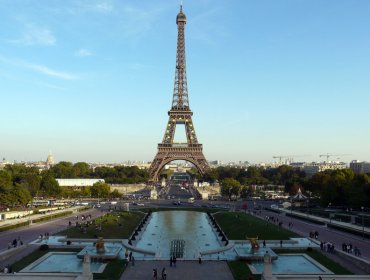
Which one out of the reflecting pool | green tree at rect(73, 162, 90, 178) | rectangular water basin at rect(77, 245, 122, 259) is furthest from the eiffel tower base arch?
rectangular water basin at rect(77, 245, 122, 259)

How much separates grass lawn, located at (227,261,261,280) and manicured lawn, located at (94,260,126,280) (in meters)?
5.95

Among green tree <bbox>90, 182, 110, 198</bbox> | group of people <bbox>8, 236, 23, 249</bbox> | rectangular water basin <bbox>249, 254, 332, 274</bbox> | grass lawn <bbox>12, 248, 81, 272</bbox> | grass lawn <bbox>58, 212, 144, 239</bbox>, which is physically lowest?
rectangular water basin <bbox>249, 254, 332, 274</bbox>

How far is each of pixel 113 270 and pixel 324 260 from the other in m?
12.6

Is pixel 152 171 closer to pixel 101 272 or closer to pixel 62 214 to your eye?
pixel 62 214

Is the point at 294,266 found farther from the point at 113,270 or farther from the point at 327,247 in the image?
the point at 113,270

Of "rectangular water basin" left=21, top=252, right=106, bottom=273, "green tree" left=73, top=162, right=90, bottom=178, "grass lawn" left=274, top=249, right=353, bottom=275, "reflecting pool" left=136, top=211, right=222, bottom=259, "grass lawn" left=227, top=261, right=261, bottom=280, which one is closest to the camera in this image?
"grass lawn" left=227, top=261, right=261, bottom=280

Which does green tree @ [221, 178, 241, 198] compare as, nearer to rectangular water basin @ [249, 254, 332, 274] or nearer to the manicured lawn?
rectangular water basin @ [249, 254, 332, 274]

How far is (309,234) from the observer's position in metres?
36.7

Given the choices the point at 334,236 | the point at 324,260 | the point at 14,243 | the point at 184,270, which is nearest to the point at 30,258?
the point at 14,243

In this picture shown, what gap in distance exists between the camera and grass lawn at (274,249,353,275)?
77.7 feet

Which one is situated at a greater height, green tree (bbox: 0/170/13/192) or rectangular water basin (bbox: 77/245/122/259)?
green tree (bbox: 0/170/13/192)

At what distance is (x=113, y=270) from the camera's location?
23703mm

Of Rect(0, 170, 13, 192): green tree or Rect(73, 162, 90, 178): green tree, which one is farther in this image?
Rect(73, 162, 90, 178): green tree

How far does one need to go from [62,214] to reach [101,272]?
30785 mm
